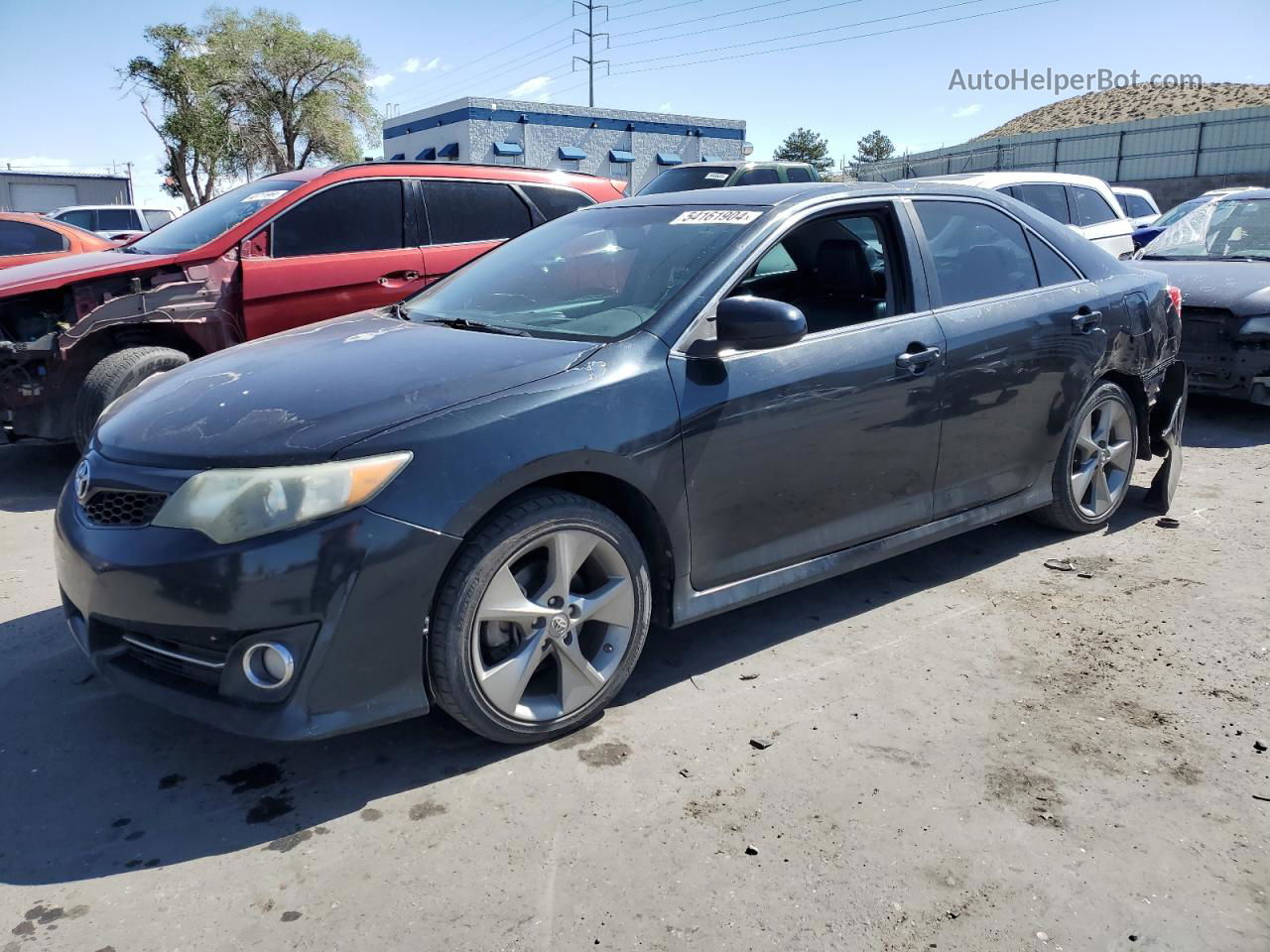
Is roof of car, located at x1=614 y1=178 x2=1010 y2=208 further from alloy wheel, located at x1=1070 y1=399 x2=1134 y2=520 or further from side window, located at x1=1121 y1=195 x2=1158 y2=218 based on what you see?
side window, located at x1=1121 y1=195 x2=1158 y2=218

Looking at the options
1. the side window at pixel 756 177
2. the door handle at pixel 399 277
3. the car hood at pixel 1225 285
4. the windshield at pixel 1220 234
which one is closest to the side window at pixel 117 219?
the side window at pixel 756 177

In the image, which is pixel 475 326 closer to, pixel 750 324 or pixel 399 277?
pixel 750 324

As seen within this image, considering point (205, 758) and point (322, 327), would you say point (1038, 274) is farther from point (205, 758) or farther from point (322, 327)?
point (205, 758)

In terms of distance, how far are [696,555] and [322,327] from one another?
1792mm

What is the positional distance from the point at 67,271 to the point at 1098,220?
9521 millimetres

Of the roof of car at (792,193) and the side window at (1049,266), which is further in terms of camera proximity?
the side window at (1049,266)

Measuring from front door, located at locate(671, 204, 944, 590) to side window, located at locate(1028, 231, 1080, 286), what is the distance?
907 millimetres

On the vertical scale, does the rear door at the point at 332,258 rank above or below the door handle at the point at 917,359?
above

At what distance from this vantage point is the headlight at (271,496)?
252 cm

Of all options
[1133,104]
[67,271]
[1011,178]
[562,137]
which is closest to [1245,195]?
[1011,178]

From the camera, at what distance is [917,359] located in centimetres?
373

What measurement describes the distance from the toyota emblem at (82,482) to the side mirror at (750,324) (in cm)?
188

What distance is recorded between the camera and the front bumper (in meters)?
2.50

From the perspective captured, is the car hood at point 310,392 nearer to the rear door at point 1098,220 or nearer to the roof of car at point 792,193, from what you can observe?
the roof of car at point 792,193
